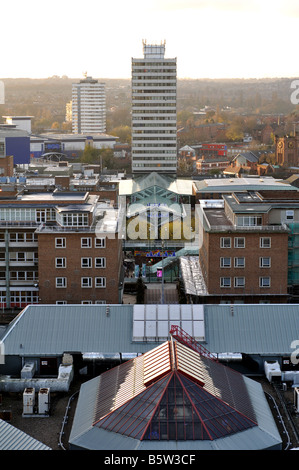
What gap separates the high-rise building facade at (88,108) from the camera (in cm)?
15525

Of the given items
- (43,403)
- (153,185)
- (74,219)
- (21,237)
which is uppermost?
(74,219)

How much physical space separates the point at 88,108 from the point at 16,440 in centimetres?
14247

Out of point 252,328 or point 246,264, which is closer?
point 252,328

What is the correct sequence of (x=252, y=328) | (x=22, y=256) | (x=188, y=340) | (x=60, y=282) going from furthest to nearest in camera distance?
1. (x=22, y=256)
2. (x=60, y=282)
3. (x=252, y=328)
4. (x=188, y=340)

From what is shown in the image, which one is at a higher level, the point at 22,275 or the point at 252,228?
the point at 252,228

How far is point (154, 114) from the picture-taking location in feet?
292

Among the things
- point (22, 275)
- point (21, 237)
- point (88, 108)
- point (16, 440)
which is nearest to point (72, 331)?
point (16, 440)

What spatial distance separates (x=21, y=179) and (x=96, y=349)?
98.8 ft

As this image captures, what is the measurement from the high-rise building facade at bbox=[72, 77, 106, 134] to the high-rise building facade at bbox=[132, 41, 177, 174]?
6563 centimetres

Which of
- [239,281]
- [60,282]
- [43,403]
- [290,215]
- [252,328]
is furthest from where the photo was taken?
[290,215]

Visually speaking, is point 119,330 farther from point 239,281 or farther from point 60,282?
point 239,281

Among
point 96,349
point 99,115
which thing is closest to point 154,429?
point 96,349

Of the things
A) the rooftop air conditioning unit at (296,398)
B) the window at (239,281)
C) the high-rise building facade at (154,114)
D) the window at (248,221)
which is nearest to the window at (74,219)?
the window at (248,221)

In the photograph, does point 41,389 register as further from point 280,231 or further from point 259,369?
point 280,231
